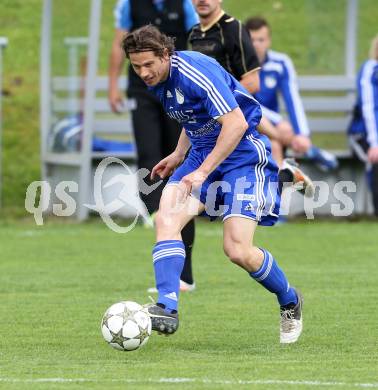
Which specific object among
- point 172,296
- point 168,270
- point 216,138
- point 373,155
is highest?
point 216,138

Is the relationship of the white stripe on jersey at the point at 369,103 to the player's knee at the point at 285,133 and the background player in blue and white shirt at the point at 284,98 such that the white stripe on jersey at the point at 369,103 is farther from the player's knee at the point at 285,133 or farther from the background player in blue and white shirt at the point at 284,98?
the player's knee at the point at 285,133

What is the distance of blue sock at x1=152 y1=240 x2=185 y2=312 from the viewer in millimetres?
5934

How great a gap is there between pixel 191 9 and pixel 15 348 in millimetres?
4167

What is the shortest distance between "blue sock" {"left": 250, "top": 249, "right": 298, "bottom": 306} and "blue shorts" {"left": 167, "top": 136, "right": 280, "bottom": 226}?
0.25 metres

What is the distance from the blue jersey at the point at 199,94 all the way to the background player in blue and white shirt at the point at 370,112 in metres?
7.08

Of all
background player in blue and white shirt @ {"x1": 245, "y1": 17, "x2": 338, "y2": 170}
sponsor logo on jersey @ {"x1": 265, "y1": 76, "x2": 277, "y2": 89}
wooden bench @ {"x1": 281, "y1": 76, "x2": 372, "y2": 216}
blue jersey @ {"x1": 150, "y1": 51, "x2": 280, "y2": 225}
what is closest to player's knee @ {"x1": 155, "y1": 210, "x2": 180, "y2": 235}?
blue jersey @ {"x1": 150, "y1": 51, "x2": 280, "y2": 225}

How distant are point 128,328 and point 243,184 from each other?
1.13 m

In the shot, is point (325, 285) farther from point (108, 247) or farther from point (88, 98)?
point (88, 98)

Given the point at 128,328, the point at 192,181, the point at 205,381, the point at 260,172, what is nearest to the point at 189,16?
the point at 260,172

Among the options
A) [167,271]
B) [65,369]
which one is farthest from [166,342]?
[65,369]

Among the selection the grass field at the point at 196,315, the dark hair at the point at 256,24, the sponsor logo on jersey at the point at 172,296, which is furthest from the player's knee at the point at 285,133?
the sponsor logo on jersey at the point at 172,296

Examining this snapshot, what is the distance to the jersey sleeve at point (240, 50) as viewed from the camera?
26.6 feet

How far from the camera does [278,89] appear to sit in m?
12.8

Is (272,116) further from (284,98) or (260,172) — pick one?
(260,172)
